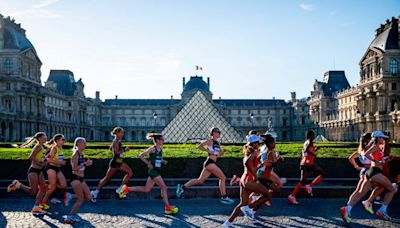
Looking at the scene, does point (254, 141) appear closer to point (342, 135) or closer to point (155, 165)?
point (155, 165)

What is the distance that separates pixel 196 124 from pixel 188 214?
25.7 metres

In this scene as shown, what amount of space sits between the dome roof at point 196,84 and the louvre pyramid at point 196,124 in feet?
167

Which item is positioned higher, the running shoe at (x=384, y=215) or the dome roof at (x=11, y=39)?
the dome roof at (x=11, y=39)

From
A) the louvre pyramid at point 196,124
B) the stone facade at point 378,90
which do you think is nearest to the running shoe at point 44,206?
the louvre pyramid at point 196,124

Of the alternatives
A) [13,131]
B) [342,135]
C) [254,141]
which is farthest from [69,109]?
[254,141]

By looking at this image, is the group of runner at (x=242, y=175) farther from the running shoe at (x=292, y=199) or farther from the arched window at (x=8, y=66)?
the arched window at (x=8, y=66)

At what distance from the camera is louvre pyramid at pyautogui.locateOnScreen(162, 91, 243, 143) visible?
3247 centimetres

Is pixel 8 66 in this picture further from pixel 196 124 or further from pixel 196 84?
pixel 196 84

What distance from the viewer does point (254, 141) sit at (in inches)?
269

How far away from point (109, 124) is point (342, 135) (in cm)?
4557

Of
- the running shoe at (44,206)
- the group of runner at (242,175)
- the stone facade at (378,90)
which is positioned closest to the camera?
the group of runner at (242,175)

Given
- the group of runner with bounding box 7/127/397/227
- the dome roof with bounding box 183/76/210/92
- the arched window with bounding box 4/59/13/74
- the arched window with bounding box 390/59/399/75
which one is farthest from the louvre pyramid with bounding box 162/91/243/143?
the dome roof with bounding box 183/76/210/92

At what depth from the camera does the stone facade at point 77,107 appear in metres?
51.2

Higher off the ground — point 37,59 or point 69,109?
point 37,59
